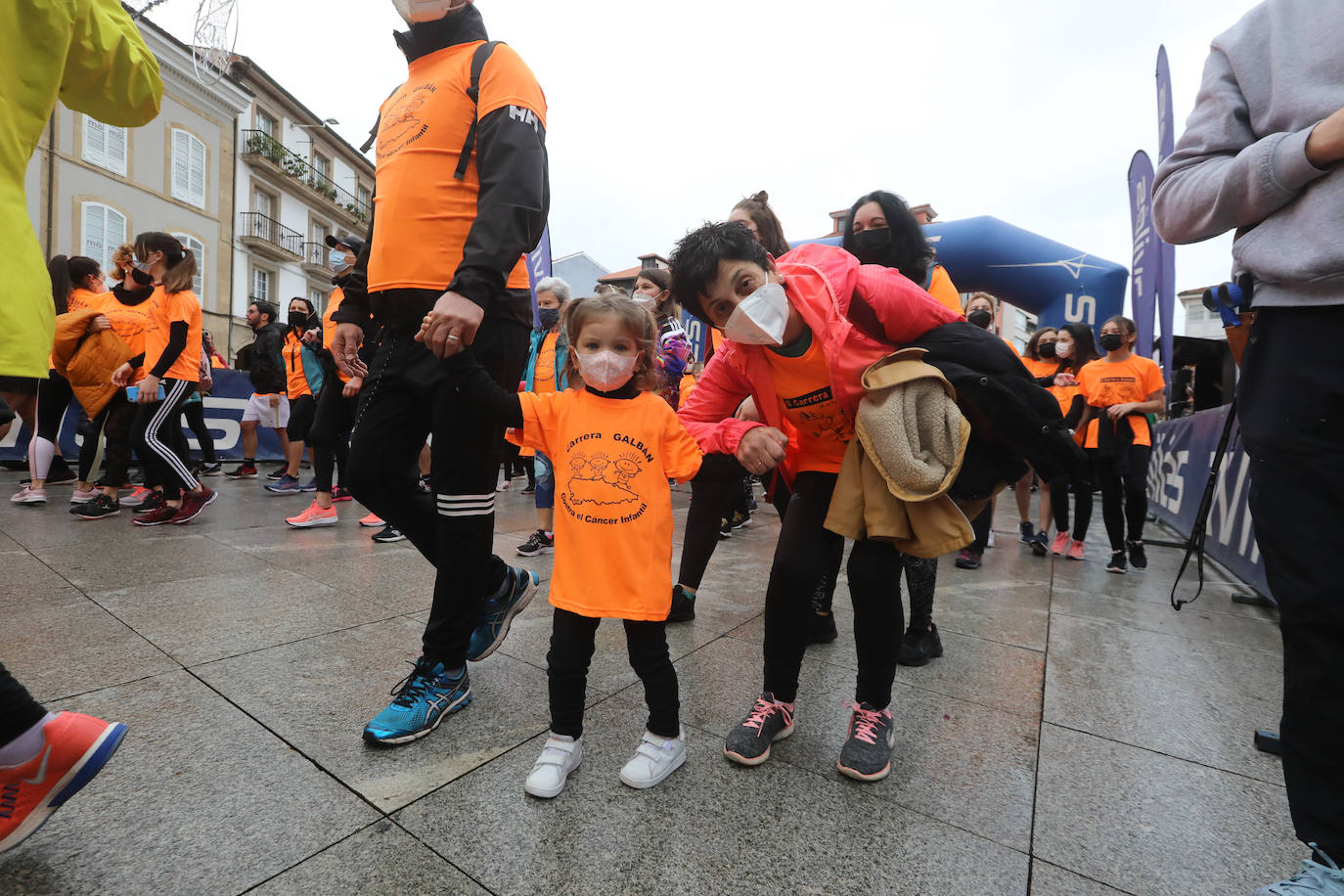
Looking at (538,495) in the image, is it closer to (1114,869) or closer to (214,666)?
(214,666)

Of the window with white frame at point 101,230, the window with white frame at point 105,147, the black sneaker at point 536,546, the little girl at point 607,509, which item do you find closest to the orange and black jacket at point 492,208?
the little girl at point 607,509

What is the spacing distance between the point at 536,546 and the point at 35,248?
10.6ft

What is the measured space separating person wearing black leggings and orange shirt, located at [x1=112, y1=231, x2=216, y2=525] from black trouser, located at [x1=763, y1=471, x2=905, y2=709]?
4627 millimetres

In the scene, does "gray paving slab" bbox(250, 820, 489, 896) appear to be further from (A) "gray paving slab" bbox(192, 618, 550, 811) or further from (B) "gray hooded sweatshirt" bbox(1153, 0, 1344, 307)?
(B) "gray hooded sweatshirt" bbox(1153, 0, 1344, 307)

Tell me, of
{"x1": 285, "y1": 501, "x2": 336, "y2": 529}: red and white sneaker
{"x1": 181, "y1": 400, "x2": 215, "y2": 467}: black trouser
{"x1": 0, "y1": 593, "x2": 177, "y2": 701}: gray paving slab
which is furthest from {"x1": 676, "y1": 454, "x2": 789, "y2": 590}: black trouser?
{"x1": 181, "y1": 400, "x2": 215, "y2": 467}: black trouser

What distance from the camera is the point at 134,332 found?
191 inches

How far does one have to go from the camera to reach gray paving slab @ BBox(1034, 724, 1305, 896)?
140 centimetres

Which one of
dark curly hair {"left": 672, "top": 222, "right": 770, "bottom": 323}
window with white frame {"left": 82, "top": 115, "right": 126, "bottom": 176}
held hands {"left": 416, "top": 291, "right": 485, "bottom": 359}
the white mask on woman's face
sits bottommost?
held hands {"left": 416, "top": 291, "right": 485, "bottom": 359}

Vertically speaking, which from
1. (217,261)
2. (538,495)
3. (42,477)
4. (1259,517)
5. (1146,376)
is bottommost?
(42,477)

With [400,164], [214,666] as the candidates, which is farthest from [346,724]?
[400,164]

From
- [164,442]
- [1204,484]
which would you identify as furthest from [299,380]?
[1204,484]

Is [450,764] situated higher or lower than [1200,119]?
lower

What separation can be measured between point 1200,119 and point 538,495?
3678 millimetres

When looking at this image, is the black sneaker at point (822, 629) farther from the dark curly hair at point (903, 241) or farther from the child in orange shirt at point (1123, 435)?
the child in orange shirt at point (1123, 435)
